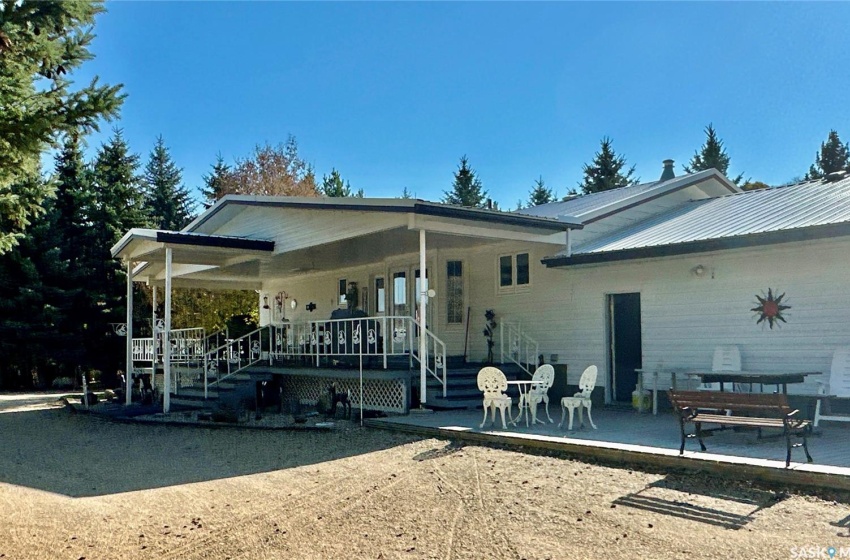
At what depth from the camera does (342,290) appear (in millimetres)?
20109

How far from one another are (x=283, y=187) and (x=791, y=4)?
83.9 feet

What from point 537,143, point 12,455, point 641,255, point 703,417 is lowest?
point 12,455

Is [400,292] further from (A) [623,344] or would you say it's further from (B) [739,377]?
(B) [739,377]

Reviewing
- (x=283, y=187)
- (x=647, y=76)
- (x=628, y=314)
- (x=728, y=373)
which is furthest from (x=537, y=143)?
(x=728, y=373)

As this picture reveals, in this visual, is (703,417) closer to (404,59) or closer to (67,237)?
(404,59)

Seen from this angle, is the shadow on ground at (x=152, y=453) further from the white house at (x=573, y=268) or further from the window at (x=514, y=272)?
the window at (x=514, y=272)

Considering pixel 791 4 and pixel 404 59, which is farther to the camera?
pixel 404 59

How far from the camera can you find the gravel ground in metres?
5.34

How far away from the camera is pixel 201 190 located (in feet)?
137

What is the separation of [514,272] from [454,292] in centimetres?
171

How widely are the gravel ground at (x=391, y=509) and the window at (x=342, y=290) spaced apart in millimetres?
10097

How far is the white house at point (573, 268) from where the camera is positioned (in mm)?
11195

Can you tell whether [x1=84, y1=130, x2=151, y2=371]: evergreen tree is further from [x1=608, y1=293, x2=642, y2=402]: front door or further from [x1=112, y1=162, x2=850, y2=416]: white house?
[x1=608, y1=293, x2=642, y2=402]: front door

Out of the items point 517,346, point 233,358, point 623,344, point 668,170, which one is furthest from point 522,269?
point 233,358
